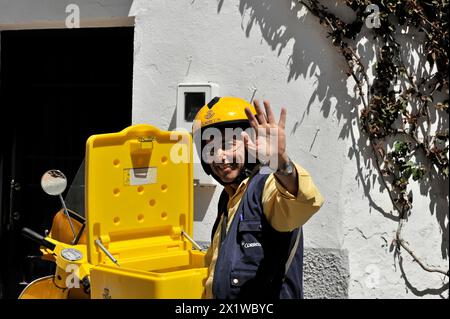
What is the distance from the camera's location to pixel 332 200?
16.0 ft

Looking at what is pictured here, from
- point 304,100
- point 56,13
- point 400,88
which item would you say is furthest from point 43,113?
point 400,88

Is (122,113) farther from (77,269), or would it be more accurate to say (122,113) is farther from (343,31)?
(77,269)

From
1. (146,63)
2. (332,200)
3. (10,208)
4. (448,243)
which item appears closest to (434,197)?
(448,243)

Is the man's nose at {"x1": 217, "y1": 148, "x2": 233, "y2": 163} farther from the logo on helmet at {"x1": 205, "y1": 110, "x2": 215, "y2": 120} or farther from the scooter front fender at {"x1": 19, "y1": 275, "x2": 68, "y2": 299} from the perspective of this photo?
the scooter front fender at {"x1": 19, "y1": 275, "x2": 68, "y2": 299}

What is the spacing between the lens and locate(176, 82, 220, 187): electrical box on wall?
507 centimetres

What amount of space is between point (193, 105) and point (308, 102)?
844 mm

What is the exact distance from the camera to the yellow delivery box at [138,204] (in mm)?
3604

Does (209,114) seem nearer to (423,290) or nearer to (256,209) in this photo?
(256,209)

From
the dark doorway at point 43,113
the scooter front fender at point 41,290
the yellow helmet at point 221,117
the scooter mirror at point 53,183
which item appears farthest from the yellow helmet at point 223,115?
the dark doorway at point 43,113

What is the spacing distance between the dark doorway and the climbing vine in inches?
78.9

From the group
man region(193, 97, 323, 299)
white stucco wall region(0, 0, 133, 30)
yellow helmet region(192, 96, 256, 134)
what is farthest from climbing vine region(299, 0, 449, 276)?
man region(193, 97, 323, 299)

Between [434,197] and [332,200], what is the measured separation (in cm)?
86

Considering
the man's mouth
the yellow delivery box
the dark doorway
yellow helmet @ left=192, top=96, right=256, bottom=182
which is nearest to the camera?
the man's mouth
